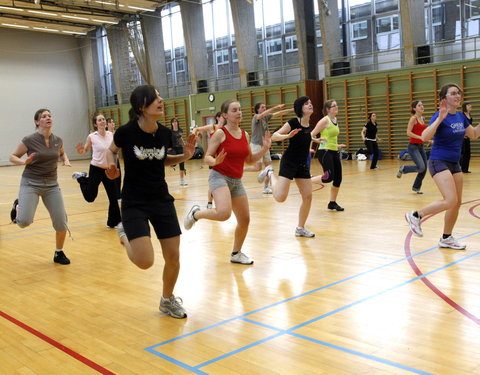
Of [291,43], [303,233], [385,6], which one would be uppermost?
[385,6]

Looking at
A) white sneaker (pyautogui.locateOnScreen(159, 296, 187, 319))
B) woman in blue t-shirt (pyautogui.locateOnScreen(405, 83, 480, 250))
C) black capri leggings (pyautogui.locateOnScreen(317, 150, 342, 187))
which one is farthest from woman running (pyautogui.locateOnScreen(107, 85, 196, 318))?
black capri leggings (pyautogui.locateOnScreen(317, 150, 342, 187))

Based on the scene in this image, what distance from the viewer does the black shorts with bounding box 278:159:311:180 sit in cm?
652

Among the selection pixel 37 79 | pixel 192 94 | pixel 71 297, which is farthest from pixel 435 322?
pixel 37 79

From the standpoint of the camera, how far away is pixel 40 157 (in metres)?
5.75

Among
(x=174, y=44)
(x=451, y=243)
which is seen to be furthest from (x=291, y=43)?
(x=451, y=243)

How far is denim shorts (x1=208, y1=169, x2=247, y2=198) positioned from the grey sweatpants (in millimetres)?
1801

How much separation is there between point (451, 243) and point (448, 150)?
40.3 inches

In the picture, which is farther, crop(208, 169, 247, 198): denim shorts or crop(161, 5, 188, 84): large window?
crop(161, 5, 188, 84): large window

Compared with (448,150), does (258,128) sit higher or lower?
higher

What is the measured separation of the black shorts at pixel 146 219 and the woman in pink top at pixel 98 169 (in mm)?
3988

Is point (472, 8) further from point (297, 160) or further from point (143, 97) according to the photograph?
point (143, 97)

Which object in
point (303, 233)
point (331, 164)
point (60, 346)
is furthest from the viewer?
point (331, 164)

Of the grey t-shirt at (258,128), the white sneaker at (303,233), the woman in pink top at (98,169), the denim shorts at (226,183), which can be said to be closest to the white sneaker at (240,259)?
the denim shorts at (226,183)

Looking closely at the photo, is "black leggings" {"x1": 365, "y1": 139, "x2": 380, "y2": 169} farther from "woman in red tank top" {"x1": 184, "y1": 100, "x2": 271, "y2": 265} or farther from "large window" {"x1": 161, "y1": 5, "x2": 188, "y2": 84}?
"large window" {"x1": 161, "y1": 5, "x2": 188, "y2": 84}
